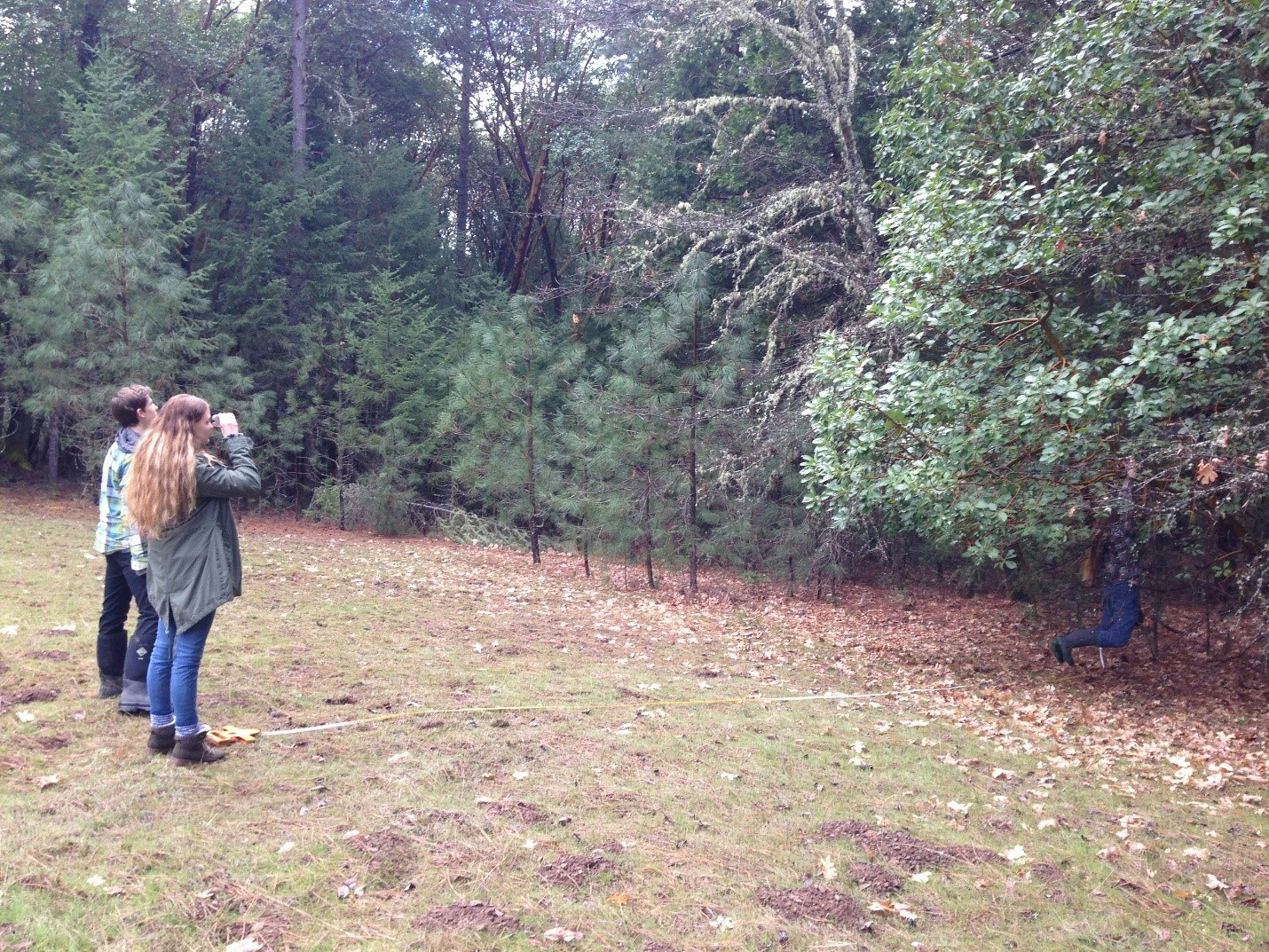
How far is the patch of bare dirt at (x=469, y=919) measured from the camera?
10.6 ft

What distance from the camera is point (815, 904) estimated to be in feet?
11.9

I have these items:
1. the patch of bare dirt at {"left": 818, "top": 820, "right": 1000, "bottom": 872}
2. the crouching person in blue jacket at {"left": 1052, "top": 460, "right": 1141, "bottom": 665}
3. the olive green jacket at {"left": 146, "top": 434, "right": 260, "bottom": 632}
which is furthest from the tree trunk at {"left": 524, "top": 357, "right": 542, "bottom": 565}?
the patch of bare dirt at {"left": 818, "top": 820, "right": 1000, "bottom": 872}

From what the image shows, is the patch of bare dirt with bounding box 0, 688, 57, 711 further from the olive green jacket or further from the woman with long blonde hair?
the olive green jacket

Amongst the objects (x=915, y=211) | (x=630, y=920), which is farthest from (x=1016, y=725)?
(x=630, y=920)

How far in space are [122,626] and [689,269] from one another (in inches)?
385

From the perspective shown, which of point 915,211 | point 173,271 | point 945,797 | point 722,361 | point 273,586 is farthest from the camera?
point 173,271

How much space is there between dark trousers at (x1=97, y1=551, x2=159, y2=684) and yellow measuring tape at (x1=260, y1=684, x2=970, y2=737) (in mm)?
773

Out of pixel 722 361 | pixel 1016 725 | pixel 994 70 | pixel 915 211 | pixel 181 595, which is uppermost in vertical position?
pixel 994 70

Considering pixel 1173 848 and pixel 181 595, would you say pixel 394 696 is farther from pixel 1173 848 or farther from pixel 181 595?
pixel 1173 848

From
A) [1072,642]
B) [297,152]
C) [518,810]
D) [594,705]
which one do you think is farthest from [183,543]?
[297,152]

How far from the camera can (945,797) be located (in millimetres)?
5094

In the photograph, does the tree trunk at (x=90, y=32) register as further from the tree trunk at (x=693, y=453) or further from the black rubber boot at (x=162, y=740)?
the black rubber boot at (x=162, y=740)

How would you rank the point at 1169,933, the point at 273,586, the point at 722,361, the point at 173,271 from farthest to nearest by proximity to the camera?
the point at 173,271
the point at 722,361
the point at 273,586
the point at 1169,933

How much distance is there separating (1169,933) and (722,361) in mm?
9934
